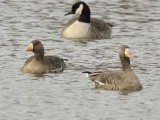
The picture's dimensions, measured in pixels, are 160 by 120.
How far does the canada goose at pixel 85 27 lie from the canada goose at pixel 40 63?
605 cm

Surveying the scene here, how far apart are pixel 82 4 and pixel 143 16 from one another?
394cm

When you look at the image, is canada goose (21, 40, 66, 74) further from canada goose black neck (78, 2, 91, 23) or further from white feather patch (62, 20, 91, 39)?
canada goose black neck (78, 2, 91, 23)

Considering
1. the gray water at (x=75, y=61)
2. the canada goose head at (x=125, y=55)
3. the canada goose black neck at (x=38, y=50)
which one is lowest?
the gray water at (x=75, y=61)

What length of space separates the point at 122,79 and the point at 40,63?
361 centimetres

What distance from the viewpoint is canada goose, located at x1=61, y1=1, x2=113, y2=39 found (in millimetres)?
33844

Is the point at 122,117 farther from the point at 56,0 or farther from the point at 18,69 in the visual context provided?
the point at 56,0

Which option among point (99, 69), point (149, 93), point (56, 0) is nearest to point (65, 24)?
point (56, 0)

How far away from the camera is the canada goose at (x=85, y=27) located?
33844 millimetres

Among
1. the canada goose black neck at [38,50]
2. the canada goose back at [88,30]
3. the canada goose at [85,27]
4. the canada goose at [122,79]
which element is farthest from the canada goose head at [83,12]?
the canada goose at [122,79]

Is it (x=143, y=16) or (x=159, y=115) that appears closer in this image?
(x=159, y=115)

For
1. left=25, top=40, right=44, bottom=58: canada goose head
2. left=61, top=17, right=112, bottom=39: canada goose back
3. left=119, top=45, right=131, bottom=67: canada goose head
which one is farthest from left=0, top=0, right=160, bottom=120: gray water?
left=119, top=45, right=131, bottom=67: canada goose head

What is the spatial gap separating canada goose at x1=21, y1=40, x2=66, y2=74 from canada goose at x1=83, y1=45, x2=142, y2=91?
239 cm

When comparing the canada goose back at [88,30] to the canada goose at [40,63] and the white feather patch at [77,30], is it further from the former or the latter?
the canada goose at [40,63]

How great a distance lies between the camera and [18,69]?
2709 cm
